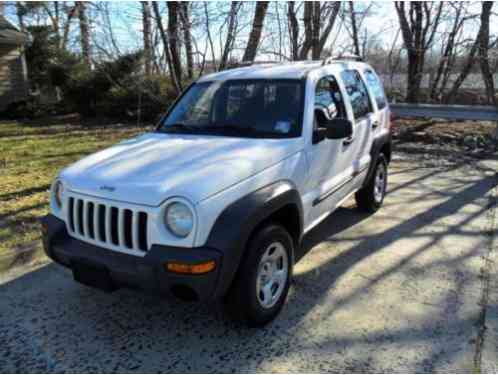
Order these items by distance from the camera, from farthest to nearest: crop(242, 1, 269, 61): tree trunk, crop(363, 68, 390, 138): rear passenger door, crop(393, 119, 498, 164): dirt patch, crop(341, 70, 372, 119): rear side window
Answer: crop(242, 1, 269, 61): tree trunk → crop(393, 119, 498, 164): dirt patch → crop(363, 68, 390, 138): rear passenger door → crop(341, 70, 372, 119): rear side window

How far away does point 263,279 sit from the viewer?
316 centimetres

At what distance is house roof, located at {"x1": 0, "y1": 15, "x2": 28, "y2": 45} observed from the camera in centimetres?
1642

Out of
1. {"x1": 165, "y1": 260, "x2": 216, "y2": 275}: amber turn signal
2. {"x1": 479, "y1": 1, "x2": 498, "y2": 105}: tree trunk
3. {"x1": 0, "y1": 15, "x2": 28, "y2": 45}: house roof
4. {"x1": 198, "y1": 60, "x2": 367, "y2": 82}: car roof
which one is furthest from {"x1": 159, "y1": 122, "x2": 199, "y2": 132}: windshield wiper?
{"x1": 0, "y1": 15, "x2": 28, "y2": 45}: house roof

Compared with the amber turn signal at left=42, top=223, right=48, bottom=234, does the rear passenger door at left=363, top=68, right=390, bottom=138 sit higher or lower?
higher

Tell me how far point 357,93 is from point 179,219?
309cm

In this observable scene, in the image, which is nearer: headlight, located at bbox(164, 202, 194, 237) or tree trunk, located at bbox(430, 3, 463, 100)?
headlight, located at bbox(164, 202, 194, 237)

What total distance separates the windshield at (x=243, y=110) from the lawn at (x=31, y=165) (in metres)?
2.15

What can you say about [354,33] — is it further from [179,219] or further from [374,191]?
[179,219]

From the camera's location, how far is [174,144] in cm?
360

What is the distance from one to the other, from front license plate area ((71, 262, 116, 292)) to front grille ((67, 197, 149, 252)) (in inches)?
6.6

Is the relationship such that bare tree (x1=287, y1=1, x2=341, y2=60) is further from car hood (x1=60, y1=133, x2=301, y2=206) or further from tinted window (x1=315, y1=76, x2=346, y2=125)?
car hood (x1=60, y1=133, x2=301, y2=206)

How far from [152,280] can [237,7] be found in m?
8.26

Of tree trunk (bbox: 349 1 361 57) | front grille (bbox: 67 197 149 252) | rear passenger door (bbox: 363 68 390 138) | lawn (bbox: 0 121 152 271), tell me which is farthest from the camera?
tree trunk (bbox: 349 1 361 57)

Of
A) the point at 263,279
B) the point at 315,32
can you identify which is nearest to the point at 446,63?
the point at 315,32
